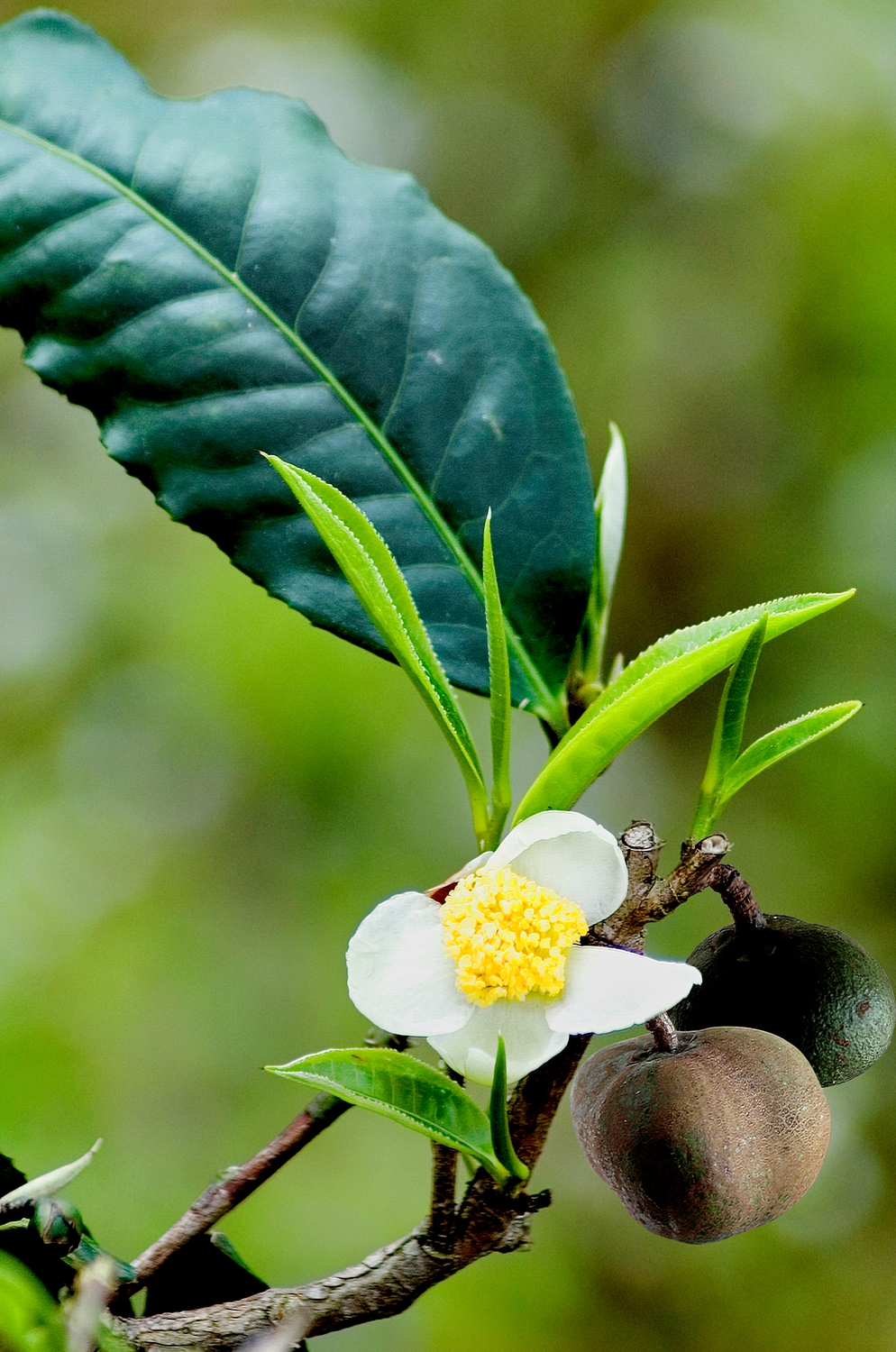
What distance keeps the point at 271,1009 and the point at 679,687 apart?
112cm

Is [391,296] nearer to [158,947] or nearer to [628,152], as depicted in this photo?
[158,947]

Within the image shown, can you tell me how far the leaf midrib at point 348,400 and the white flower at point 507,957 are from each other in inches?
5.5

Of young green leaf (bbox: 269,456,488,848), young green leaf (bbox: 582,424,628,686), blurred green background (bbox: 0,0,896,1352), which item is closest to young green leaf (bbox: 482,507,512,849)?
young green leaf (bbox: 269,456,488,848)

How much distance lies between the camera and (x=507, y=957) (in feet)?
0.96

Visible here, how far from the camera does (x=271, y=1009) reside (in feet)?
4.33

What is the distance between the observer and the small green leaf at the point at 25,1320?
241 millimetres

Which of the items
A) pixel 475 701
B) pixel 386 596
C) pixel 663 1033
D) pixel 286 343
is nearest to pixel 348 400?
pixel 286 343

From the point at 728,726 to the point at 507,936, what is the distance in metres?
0.09

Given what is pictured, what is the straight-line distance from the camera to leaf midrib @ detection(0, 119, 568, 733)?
43 cm

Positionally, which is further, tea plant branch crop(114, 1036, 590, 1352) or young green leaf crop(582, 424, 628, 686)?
young green leaf crop(582, 424, 628, 686)

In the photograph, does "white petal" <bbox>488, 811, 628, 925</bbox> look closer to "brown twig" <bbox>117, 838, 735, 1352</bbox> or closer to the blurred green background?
"brown twig" <bbox>117, 838, 735, 1352</bbox>

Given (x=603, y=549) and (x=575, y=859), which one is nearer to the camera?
(x=575, y=859)

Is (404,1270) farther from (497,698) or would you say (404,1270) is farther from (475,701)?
(475,701)

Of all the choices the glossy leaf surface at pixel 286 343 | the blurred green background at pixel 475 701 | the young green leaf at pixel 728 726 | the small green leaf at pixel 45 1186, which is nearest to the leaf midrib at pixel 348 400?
the glossy leaf surface at pixel 286 343
